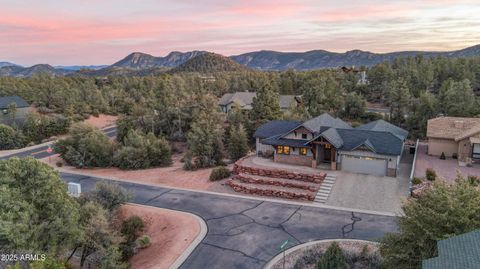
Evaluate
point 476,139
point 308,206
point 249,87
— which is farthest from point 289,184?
point 249,87

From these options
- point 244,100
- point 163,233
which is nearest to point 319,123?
point 163,233

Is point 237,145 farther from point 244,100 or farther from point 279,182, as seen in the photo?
point 244,100

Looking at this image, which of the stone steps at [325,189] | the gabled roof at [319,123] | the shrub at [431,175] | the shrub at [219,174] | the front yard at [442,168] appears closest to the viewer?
the stone steps at [325,189]

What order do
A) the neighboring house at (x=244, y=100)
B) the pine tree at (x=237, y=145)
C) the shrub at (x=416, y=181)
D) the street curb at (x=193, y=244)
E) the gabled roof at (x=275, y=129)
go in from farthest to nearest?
1. the neighboring house at (x=244, y=100)
2. the pine tree at (x=237, y=145)
3. the gabled roof at (x=275, y=129)
4. the shrub at (x=416, y=181)
5. the street curb at (x=193, y=244)

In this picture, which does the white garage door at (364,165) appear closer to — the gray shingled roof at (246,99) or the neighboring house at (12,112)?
the gray shingled roof at (246,99)

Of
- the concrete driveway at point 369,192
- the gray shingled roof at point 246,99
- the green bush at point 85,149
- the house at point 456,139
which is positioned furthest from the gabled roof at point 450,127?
the green bush at point 85,149

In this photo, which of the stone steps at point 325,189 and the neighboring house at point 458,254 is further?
the stone steps at point 325,189

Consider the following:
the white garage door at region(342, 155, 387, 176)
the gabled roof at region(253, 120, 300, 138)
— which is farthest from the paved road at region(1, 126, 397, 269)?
the gabled roof at region(253, 120, 300, 138)

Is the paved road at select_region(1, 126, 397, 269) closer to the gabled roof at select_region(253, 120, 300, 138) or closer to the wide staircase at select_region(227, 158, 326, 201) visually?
the wide staircase at select_region(227, 158, 326, 201)
